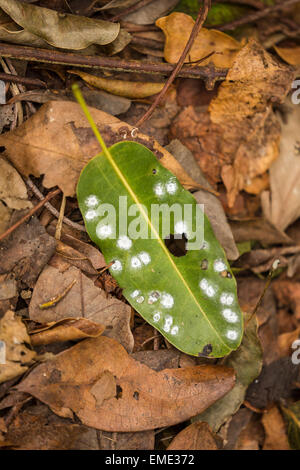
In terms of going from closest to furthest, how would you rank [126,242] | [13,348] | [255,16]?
[13,348] < [126,242] < [255,16]

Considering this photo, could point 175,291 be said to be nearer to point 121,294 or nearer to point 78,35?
point 121,294

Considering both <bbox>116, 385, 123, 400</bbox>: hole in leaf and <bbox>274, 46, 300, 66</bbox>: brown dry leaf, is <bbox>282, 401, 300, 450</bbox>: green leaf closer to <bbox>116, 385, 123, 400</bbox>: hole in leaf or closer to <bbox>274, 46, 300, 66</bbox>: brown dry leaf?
<bbox>116, 385, 123, 400</bbox>: hole in leaf

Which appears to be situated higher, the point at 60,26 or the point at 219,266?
the point at 60,26

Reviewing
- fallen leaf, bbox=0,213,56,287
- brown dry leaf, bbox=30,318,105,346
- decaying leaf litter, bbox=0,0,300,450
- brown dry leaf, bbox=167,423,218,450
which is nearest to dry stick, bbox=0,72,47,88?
decaying leaf litter, bbox=0,0,300,450

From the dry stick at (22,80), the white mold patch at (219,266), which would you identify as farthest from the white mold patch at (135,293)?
the dry stick at (22,80)

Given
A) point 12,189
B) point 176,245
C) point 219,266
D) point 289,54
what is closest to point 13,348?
point 12,189

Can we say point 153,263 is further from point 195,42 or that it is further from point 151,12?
point 151,12

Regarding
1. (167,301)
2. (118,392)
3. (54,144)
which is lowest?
(118,392)
